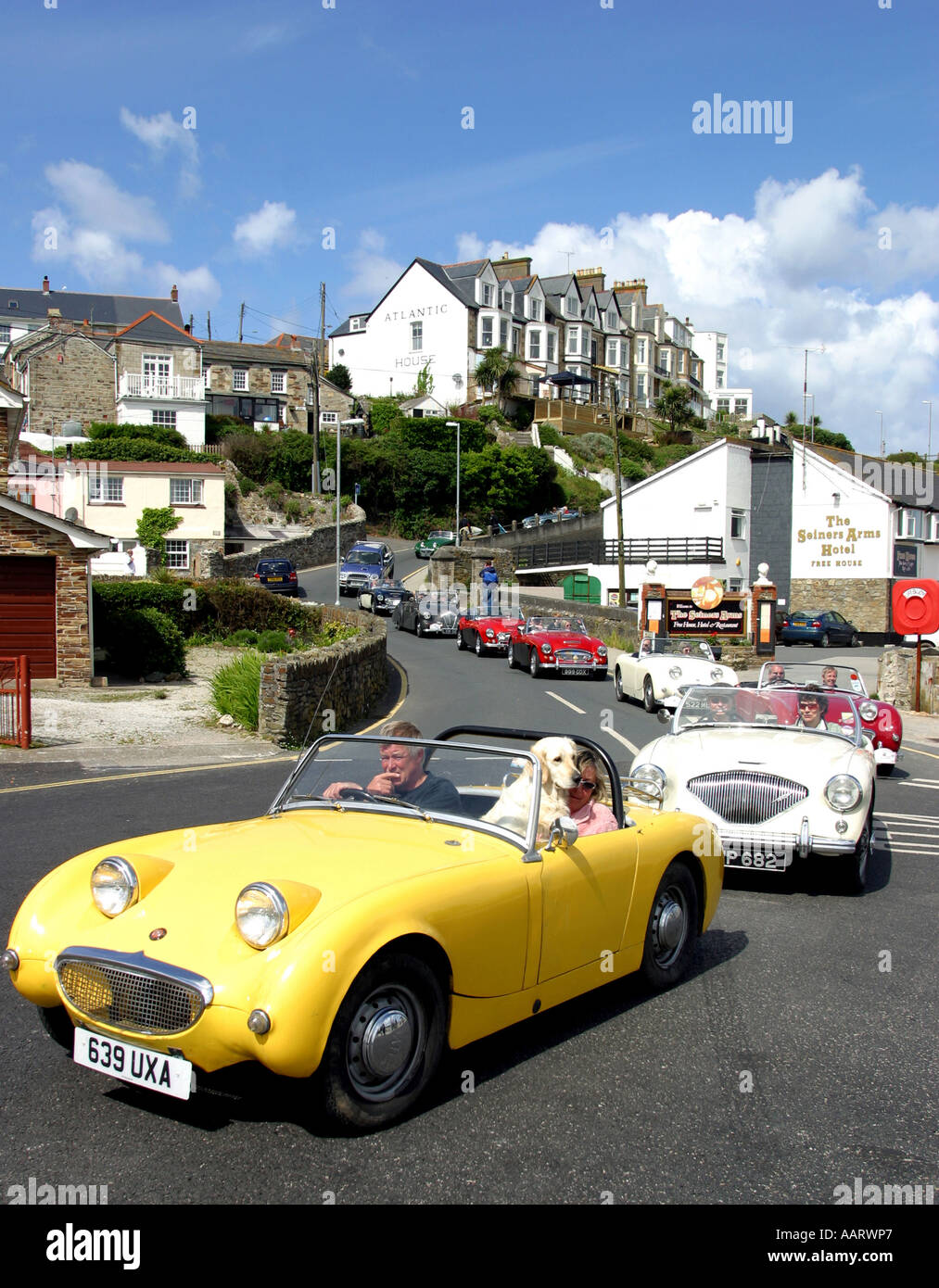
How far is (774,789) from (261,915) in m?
5.12

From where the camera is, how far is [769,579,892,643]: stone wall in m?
49.8

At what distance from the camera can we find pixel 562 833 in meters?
4.82

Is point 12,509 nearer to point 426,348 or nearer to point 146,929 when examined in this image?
point 146,929

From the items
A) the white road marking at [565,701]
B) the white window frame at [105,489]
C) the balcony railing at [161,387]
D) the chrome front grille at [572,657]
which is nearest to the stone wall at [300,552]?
the white window frame at [105,489]

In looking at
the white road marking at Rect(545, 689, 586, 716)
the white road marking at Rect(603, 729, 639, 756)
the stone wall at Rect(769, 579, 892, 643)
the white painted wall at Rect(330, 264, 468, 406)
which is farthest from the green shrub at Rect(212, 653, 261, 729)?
the white painted wall at Rect(330, 264, 468, 406)

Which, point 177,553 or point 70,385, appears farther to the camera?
point 70,385

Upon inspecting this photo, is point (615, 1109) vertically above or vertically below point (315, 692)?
below

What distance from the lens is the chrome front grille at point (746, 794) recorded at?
7941 millimetres

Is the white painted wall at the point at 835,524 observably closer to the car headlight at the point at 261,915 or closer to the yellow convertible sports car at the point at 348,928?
the yellow convertible sports car at the point at 348,928

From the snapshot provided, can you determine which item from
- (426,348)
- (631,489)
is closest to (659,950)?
(631,489)

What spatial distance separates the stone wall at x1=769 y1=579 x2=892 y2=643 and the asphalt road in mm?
45806

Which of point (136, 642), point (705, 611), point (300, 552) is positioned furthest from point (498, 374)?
point (136, 642)

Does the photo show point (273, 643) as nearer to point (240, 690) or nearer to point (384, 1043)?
point (240, 690)

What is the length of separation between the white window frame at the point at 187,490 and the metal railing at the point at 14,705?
35743mm
